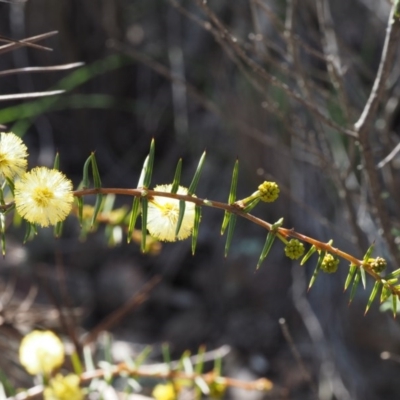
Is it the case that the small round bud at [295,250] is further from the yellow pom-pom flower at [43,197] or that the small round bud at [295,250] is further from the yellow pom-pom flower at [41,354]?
the yellow pom-pom flower at [41,354]

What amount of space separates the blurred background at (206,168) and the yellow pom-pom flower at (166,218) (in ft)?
4.20

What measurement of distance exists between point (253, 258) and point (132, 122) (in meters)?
0.87

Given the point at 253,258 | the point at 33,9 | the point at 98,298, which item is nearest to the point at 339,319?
the point at 253,258

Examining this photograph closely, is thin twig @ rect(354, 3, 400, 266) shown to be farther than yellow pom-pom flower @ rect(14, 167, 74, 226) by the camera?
Yes

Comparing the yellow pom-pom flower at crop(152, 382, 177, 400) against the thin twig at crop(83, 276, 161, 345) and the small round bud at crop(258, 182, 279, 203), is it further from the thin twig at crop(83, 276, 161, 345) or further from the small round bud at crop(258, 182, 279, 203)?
the small round bud at crop(258, 182, 279, 203)

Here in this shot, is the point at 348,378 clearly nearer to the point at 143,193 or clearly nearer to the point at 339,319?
the point at 339,319

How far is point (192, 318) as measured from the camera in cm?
258

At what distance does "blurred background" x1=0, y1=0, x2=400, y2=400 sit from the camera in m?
2.31

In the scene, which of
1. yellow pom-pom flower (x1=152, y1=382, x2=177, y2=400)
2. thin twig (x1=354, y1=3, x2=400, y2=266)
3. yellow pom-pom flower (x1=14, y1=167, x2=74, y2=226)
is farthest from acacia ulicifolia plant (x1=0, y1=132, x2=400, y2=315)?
yellow pom-pom flower (x1=152, y1=382, x2=177, y2=400)

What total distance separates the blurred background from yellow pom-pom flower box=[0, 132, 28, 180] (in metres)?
1.28

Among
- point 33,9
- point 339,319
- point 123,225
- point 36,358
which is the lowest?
point 339,319

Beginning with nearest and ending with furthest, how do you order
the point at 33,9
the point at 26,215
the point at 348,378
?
the point at 26,215
the point at 348,378
the point at 33,9

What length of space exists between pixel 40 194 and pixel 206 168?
2.16 m

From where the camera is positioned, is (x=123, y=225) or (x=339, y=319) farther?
(x=339, y=319)
